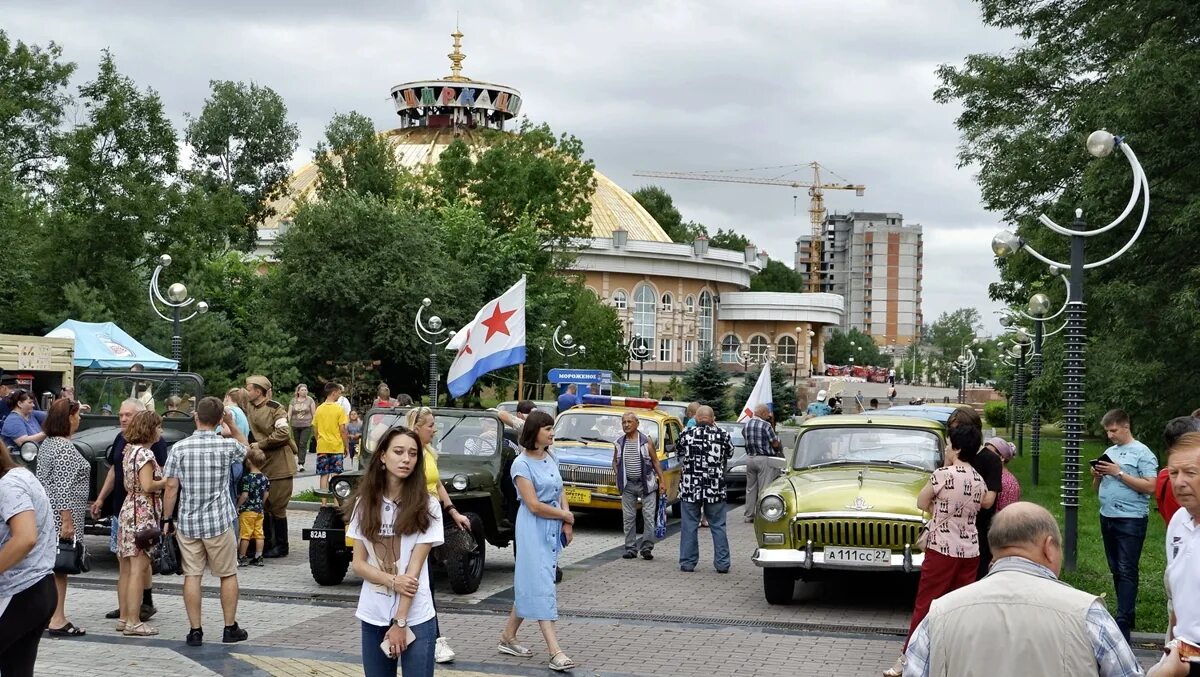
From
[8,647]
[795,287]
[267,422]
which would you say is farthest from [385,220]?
[795,287]

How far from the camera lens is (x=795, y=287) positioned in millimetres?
157500

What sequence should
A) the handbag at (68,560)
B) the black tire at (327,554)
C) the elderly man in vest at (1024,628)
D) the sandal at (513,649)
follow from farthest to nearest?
the black tire at (327,554)
the sandal at (513,649)
the handbag at (68,560)
the elderly man in vest at (1024,628)

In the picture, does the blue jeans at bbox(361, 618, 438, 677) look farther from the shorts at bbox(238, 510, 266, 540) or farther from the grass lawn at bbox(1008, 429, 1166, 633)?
the shorts at bbox(238, 510, 266, 540)

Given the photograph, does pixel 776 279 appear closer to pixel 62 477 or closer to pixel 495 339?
A: pixel 495 339

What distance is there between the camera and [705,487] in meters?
15.0

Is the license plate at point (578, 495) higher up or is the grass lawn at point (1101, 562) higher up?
the license plate at point (578, 495)

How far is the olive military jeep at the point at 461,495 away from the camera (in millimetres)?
12844

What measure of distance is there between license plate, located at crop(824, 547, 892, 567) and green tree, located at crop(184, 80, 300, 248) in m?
59.7

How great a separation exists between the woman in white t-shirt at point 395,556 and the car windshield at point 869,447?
26.2 ft

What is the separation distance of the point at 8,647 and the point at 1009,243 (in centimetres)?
1308

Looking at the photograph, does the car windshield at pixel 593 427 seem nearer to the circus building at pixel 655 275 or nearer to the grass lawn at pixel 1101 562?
the grass lawn at pixel 1101 562

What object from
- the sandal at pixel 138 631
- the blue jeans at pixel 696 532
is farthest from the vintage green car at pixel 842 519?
the sandal at pixel 138 631

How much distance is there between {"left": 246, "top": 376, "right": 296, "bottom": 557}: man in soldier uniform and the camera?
15312 millimetres

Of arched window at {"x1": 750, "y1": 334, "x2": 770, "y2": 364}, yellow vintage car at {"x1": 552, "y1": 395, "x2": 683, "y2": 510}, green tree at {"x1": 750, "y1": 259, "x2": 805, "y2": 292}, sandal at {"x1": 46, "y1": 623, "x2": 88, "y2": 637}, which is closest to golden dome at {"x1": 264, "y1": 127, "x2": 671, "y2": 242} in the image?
arched window at {"x1": 750, "y1": 334, "x2": 770, "y2": 364}
